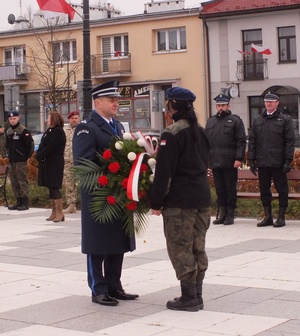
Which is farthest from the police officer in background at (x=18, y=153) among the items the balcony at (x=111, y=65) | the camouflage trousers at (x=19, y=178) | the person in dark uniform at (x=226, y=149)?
the balcony at (x=111, y=65)

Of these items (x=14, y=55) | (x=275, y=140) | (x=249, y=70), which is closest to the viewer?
(x=275, y=140)

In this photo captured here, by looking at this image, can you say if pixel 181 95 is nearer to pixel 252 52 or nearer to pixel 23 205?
pixel 23 205

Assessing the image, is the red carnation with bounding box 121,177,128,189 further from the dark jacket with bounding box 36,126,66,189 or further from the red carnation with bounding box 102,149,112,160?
the dark jacket with bounding box 36,126,66,189

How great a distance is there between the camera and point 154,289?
9.16 m

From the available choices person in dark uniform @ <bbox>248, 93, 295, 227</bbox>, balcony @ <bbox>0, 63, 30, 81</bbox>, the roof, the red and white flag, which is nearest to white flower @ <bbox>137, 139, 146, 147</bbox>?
person in dark uniform @ <bbox>248, 93, 295, 227</bbox>

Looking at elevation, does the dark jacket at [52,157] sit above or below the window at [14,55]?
below

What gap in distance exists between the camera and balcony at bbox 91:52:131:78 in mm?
54531

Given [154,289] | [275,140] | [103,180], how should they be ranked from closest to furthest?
[103,180] < [154,289] < [275,140]

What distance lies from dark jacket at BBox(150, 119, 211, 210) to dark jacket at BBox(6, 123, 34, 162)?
1044 cm

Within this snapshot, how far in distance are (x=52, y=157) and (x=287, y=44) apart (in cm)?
3522

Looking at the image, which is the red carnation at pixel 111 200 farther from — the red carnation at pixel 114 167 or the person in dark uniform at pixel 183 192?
the person in dark uniform at pixel 183 192

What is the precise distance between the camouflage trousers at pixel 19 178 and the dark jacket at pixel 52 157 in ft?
8.10

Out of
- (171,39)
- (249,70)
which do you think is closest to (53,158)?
(249,70)

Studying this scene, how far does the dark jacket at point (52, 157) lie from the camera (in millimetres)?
15766
